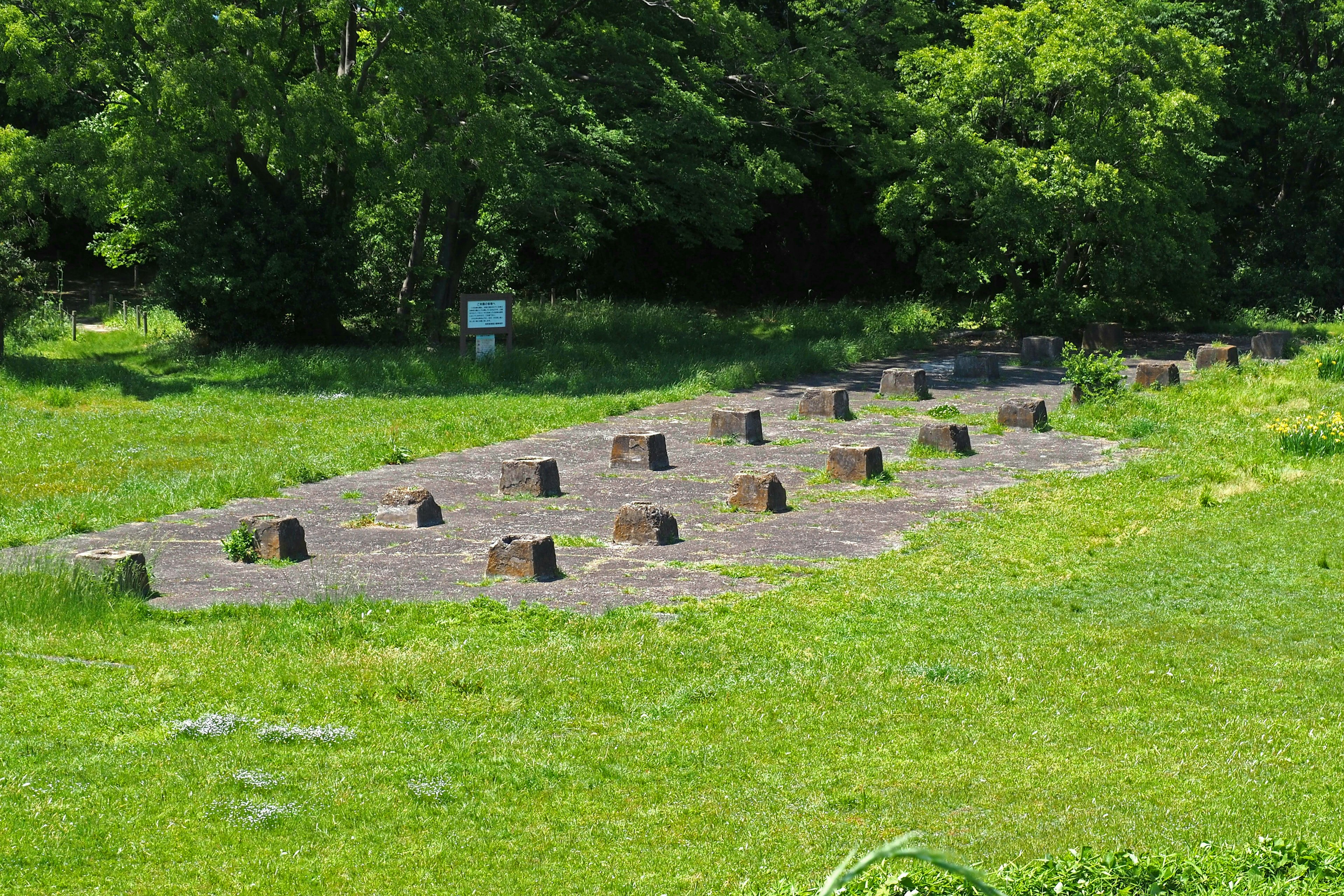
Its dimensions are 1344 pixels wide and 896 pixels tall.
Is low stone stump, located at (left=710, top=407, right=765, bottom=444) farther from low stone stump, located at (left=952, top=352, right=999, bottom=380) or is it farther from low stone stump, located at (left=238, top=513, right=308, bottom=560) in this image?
low stone stump, located at (left=238, top=513, right=308, bottom=560)

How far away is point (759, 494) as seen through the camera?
13.0 meters

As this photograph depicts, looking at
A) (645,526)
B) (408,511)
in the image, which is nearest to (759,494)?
(645,526)

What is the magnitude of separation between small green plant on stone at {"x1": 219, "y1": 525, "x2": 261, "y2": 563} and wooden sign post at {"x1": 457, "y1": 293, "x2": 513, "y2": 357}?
12.2 metres

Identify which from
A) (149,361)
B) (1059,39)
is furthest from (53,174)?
(1059,39)

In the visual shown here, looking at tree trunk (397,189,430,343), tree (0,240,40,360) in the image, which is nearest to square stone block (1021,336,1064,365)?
tree trunk (397,189,430,343)

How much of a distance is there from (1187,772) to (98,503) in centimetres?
975

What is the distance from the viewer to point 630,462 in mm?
15125

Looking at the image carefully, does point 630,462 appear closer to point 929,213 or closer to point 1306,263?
point 929,213

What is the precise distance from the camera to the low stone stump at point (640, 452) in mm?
15023

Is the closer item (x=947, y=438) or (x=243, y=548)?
(x=243, y=548)

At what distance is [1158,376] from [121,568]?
638 inches

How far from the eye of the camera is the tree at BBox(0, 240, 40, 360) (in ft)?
A: 70.0

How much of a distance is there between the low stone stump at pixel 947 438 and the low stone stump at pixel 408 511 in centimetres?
624

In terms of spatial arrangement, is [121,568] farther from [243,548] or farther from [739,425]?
[739,425]
